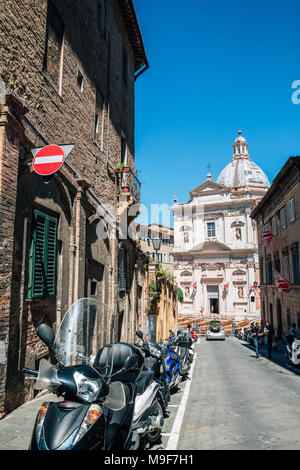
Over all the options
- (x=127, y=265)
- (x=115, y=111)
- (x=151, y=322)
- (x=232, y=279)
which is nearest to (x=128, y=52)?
(x=115, y=111)

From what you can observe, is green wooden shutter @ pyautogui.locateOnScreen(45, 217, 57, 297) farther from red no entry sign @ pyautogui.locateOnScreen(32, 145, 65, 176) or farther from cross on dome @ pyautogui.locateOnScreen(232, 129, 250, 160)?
cross on dome @ pyautogui.locateOnScreen(232, 129, 250, 160)

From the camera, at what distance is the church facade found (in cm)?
4781

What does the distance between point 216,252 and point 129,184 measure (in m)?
35.9

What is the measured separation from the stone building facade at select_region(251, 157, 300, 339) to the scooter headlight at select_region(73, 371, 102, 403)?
18.8 metres

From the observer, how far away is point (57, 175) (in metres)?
7.95

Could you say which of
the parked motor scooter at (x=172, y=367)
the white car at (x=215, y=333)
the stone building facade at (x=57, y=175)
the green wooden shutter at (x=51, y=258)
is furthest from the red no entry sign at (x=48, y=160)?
the white car at (x=215, y=333)

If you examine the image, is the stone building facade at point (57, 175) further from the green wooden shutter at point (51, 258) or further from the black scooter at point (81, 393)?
the black scooter at point (81, 393)

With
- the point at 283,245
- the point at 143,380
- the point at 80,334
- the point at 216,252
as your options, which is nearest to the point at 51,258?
the point at 143,380

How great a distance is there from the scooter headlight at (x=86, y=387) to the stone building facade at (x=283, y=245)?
1875 centimetres

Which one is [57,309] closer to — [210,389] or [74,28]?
[210,389]

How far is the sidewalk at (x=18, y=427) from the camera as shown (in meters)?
4.52

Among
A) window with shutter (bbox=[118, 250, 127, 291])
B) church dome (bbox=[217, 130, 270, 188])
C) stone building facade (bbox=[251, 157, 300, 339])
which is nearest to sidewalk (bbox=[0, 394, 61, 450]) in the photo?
window with shutter (bbox=[118, 250, 127, 291])

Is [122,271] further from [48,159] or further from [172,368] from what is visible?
[48,159]

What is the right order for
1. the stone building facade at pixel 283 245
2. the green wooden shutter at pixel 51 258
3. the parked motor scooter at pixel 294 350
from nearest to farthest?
the green wooden shutter at pixel 51 258 < the parked motor scooter at pixel 294 350 < the stone building facade at pixel 283 245
